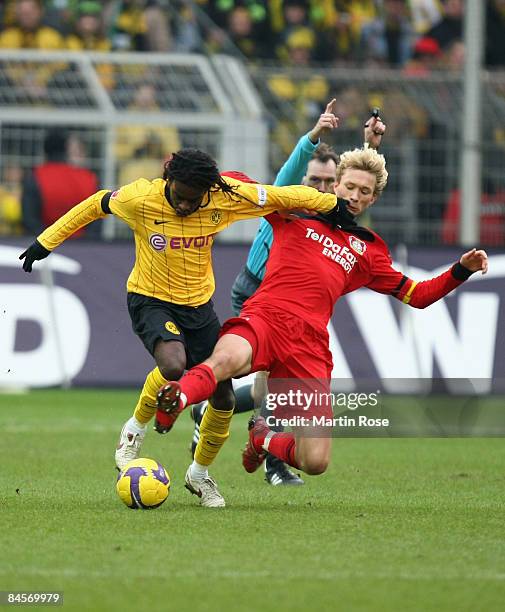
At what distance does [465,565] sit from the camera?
223 inches

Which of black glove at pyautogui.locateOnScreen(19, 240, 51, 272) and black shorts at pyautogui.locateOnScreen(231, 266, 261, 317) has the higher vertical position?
black glove at pyautogui.locateOnScreen(19, 240, 51, 272)

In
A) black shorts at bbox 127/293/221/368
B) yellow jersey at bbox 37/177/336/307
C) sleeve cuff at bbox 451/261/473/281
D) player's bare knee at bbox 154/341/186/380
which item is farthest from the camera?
sleeve cuff at bbox 451/261/473/281

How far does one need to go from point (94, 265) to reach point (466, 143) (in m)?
4.15

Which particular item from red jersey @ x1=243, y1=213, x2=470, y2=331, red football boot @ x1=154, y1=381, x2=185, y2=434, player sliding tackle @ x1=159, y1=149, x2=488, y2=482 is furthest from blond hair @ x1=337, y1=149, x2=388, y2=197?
red football boot @ x1=154, y1=381, x2=185, y2=434

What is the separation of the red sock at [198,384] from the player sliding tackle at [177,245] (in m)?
0.56

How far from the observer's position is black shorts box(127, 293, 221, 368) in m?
7.43

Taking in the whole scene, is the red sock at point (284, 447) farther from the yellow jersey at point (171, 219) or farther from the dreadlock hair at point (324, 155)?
the dreadlock hair at point (324, 155)

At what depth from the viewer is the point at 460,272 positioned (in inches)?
298

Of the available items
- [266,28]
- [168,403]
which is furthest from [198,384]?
[266,28]

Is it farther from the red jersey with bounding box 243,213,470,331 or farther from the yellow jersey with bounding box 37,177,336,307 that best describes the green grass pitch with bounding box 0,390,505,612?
the yellow jersey with bounding box 37,177,336,307

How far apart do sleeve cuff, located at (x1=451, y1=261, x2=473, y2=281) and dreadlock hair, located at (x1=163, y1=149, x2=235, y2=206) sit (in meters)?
1.44

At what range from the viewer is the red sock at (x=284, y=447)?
286 inches

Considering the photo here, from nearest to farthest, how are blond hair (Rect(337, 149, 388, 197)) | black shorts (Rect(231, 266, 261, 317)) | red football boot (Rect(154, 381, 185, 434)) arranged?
1. red football boot (Rect(154, 381, 185, 434))
2. blond hair (Rect(337, 149, 388, 197))
3. black shorts (Rect(231, 266, 261, 317))

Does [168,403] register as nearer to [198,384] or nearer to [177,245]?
[198,384]
